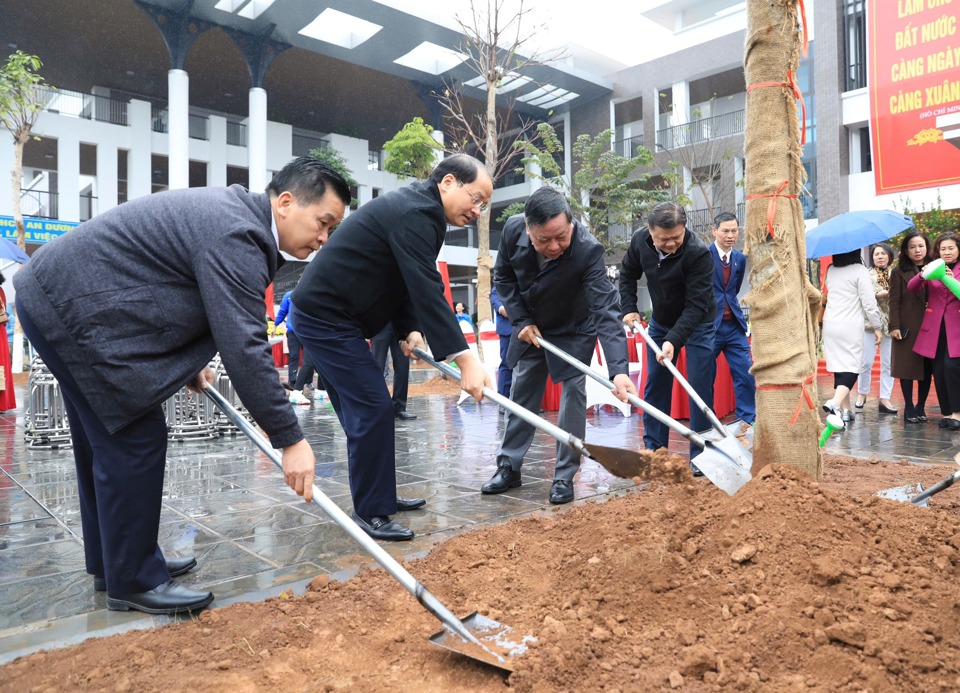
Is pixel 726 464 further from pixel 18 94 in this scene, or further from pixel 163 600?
pixel 18 94

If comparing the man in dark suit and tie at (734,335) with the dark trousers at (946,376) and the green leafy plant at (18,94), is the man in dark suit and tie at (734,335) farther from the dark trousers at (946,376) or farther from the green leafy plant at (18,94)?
the green leafy plant at (18,94)

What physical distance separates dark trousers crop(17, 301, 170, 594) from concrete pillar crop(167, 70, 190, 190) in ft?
59.8

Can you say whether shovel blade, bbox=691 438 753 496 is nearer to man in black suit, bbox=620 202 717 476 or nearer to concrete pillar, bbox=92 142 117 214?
man in black suit, bbox=620 202 717 476

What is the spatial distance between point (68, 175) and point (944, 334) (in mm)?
21640

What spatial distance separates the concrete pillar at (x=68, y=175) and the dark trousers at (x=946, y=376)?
21.2 metres

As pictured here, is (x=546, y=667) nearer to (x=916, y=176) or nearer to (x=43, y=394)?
(x=43, y=394)

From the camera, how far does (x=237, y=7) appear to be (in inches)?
774

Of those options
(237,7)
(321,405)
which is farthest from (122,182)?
(321,405)

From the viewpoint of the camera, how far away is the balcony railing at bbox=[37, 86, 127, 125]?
881 inches

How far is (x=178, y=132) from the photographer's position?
63.4ft

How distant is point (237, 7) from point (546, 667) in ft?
70.7

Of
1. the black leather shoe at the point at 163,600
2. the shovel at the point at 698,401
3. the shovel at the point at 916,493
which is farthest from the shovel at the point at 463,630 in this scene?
the shovel at the point at 916,493

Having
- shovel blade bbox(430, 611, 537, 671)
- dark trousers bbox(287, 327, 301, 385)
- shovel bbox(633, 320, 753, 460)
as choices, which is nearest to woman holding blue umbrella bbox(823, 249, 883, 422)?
shovel bbox(633, 320, 753, 460)

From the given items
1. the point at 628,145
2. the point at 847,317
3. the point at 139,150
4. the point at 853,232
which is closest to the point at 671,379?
the point at 847,317
